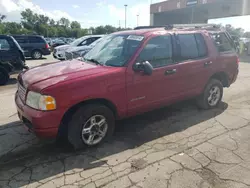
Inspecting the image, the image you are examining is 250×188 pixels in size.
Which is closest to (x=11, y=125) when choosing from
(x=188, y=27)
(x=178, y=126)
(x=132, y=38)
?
(x=132, y=38)

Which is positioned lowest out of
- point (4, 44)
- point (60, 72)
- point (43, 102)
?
point (43, 102)

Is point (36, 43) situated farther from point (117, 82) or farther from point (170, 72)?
point (117, 82)

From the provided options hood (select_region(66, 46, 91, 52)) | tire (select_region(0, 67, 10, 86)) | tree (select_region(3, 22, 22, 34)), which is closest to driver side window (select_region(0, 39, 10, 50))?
tire (select_region(0, 67, 10, 86))

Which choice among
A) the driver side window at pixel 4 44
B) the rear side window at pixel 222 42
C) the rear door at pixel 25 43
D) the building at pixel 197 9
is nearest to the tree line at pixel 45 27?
the building at pixel 197 9

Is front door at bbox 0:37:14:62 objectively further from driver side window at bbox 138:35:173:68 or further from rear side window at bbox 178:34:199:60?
rear side window at bbox 178:34:199:60

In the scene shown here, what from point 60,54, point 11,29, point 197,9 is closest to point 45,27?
point 11,29

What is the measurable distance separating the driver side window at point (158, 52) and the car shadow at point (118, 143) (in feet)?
4.04

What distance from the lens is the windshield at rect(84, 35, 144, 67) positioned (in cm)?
366

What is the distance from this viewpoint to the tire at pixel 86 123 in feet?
10.3

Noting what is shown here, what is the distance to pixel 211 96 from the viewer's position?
509 cm

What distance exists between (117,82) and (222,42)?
3.08m

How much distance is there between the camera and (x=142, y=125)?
4.31 metres

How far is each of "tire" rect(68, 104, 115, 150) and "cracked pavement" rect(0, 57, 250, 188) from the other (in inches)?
6.8

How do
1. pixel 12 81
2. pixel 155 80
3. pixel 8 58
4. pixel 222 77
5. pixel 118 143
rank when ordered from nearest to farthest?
pixel 118 143 → pixel 155 80 → pixel 222 77 → pixel 8 58 → pixel 12 81
